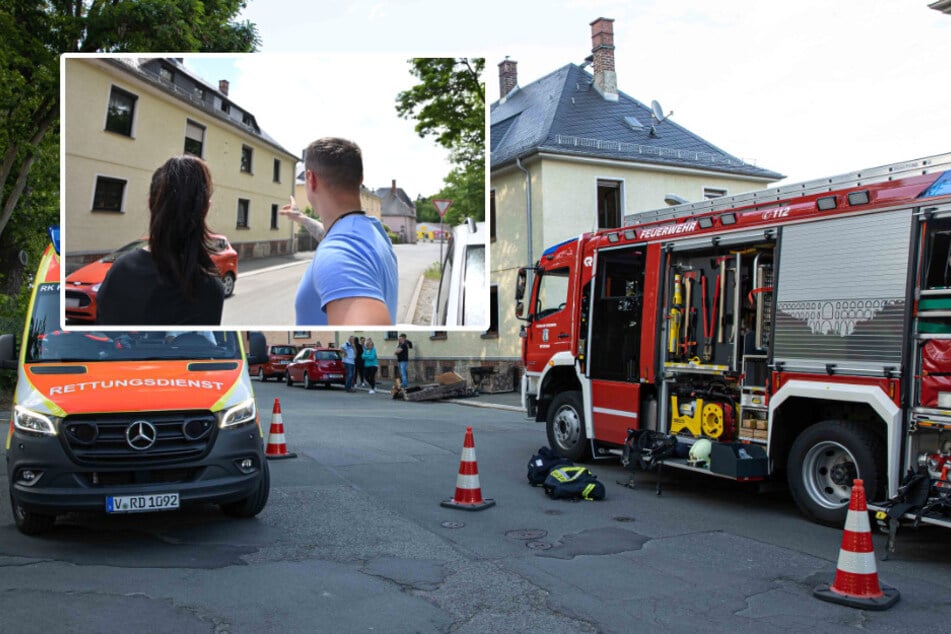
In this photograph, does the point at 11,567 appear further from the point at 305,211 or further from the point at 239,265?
the point at 305,211

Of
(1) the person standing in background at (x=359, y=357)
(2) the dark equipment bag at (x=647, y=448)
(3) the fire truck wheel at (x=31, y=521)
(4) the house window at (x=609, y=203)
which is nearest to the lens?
(3) the fire truck wheel at (x=31, y=521)

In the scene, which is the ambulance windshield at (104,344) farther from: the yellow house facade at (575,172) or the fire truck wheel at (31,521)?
the yellow house facade at (575,172)

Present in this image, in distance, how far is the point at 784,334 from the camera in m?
8.18

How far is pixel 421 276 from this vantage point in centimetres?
467

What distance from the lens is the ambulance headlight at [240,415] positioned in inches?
278

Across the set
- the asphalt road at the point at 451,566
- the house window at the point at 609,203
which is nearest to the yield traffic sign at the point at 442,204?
the asphalt road at the point at 451,566

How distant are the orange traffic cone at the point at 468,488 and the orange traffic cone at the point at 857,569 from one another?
3.61 meters

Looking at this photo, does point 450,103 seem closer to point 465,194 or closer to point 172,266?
point 465,194

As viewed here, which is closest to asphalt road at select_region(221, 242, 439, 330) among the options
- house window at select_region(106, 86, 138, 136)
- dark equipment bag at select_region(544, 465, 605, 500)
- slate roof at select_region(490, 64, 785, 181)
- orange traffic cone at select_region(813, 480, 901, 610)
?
house window at select_region(106, 86, 138, 136)

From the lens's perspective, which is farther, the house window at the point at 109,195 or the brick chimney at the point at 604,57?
the brick chimney at the point at 604,57

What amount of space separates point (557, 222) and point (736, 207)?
54.2ft

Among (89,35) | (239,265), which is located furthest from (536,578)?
(89,35)

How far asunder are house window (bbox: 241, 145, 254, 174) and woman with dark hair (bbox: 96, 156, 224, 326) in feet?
0.66

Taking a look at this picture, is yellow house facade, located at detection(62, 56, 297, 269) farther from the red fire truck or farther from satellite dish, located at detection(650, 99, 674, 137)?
satellite dish, located at detection(650, 99, 674, 137)
